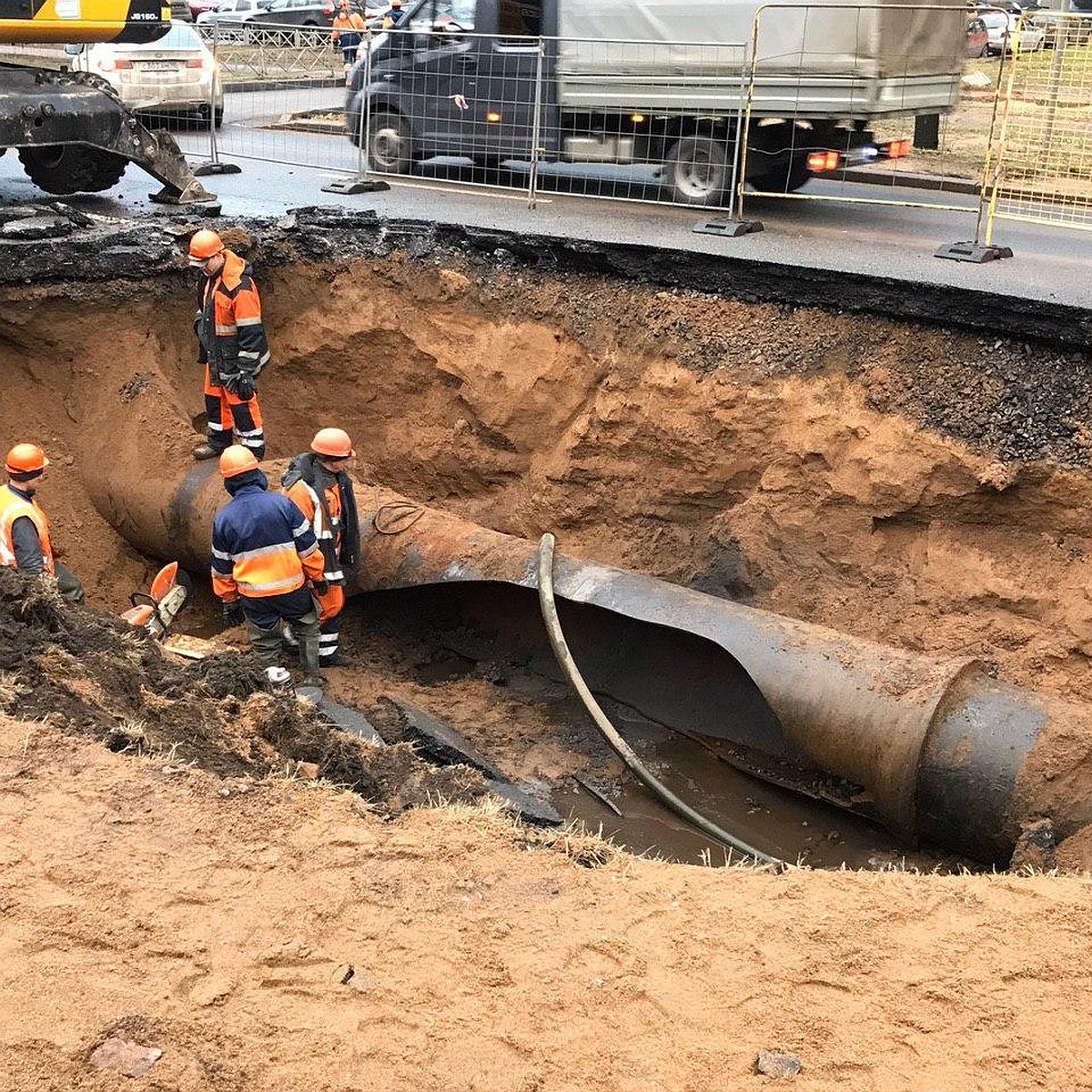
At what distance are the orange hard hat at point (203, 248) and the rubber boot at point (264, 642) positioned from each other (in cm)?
263

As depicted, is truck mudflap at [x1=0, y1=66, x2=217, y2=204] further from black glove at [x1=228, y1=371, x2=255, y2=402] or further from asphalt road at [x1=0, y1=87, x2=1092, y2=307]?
black glove at [x1=228, y1=371, x2=255, y2=402]

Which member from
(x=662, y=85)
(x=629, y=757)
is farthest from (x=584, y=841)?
(x=662, y=85)

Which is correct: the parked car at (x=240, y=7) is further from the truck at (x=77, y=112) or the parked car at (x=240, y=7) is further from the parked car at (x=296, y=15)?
the truck at (x=77, y=112)

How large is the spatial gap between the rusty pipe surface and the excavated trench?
180 millimetres

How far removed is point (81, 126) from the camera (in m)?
10.2

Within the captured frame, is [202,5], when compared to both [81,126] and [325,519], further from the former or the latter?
[325,519]

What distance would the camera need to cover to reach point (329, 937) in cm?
371

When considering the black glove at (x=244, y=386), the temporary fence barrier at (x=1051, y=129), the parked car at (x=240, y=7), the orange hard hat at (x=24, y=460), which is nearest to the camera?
the orange hard hat at (x=24, y=460)

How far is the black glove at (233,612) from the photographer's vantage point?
24.3 ft

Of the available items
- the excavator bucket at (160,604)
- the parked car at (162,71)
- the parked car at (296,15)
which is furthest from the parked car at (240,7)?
the excavator bucket at (160,604)

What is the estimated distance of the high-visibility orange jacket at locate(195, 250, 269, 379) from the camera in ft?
27.1

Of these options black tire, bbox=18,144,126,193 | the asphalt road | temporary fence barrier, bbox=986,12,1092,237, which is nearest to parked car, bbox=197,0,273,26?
the asphalt road

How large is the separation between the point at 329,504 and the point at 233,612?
46.7 inches

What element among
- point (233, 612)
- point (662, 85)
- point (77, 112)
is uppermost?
point (662, 85)
